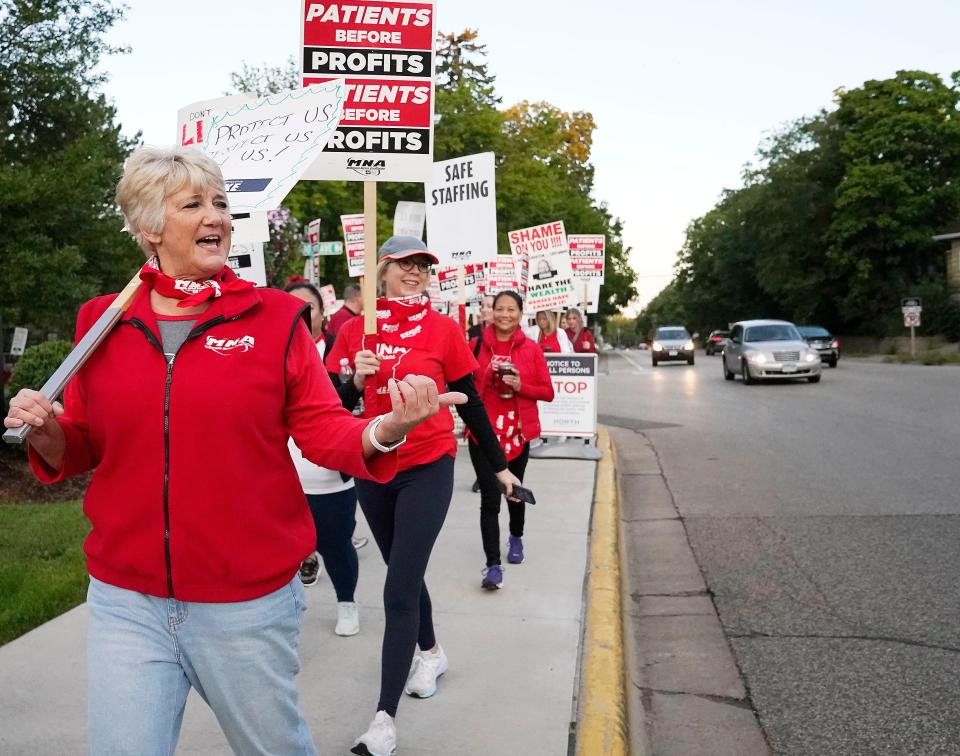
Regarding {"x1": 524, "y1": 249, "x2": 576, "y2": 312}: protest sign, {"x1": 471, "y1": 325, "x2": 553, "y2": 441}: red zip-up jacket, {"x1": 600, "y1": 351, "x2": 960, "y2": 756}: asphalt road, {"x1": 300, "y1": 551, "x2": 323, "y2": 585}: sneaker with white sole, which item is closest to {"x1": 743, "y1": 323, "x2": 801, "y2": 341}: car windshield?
{"x1": 600, "y1": 351, "x2": 960, "y2": 756}: asphalt road

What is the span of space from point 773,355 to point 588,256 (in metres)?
7.29

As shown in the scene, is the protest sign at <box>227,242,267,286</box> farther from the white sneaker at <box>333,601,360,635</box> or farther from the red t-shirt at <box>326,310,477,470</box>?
the white sneaker at <box>333,601,360,635</box>

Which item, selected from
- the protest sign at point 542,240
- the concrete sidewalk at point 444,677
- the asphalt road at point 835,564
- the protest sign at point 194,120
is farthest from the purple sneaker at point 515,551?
the protest sign at point 542,240

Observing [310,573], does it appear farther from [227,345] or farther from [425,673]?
[227,345]

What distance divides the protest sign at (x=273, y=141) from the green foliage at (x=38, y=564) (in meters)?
2.76

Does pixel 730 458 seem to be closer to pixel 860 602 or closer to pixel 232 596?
pixel 860 602

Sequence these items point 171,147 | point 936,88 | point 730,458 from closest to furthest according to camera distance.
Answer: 1. point 171,147
2. point 730,458
3. point 936,88

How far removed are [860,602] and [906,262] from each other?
172ft

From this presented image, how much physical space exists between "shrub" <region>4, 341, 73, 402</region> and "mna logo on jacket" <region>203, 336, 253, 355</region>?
8670 millimetres

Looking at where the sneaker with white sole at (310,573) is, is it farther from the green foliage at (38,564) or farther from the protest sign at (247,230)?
the protest sign at (247,230)

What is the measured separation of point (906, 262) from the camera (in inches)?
2089

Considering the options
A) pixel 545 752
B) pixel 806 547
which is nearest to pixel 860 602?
pixel 806 547

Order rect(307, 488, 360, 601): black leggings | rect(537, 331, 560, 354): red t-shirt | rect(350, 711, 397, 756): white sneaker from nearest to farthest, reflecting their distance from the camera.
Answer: rect(350, 711, 397, 756): white sneaker < rect(307, 488, 360, 601): black leggings < rect(537, 331, 560, 354): red t-shirt

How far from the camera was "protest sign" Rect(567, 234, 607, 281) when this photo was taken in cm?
1950
